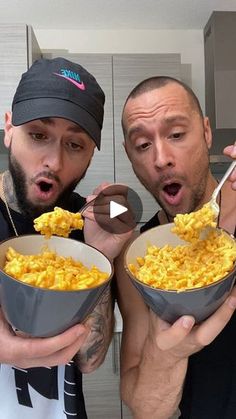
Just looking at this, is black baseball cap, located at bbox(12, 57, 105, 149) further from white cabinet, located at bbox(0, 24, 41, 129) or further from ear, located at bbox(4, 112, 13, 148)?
white cabinet, located at bbox(0, 24, 41, 129)

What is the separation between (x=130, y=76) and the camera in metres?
2.60

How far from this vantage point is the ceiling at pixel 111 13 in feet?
8.05

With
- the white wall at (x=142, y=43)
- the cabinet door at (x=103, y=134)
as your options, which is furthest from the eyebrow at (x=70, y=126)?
the white wall at (x=142, y=43)

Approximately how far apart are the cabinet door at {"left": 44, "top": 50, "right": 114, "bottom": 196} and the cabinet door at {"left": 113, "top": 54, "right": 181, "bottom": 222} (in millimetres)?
30

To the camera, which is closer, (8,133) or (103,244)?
(103,244)

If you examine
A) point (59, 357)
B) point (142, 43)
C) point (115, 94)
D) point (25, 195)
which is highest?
point (142, 43)

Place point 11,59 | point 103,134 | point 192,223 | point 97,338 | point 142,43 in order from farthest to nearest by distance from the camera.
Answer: point 142,43
point 103,134
point 11,59
point 97,338
point 192,223

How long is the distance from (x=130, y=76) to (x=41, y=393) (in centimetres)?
211

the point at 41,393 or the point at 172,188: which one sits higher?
the point at 172,188

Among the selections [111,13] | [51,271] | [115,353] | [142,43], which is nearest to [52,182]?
[51,271]

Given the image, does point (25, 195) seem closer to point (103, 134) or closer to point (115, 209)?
point (115, 209)

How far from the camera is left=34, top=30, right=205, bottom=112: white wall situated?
2816 mm

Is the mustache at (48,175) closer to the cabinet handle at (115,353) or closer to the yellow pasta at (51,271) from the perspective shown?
the yellow pasta at (51,271)

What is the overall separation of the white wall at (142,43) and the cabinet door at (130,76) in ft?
0.92
